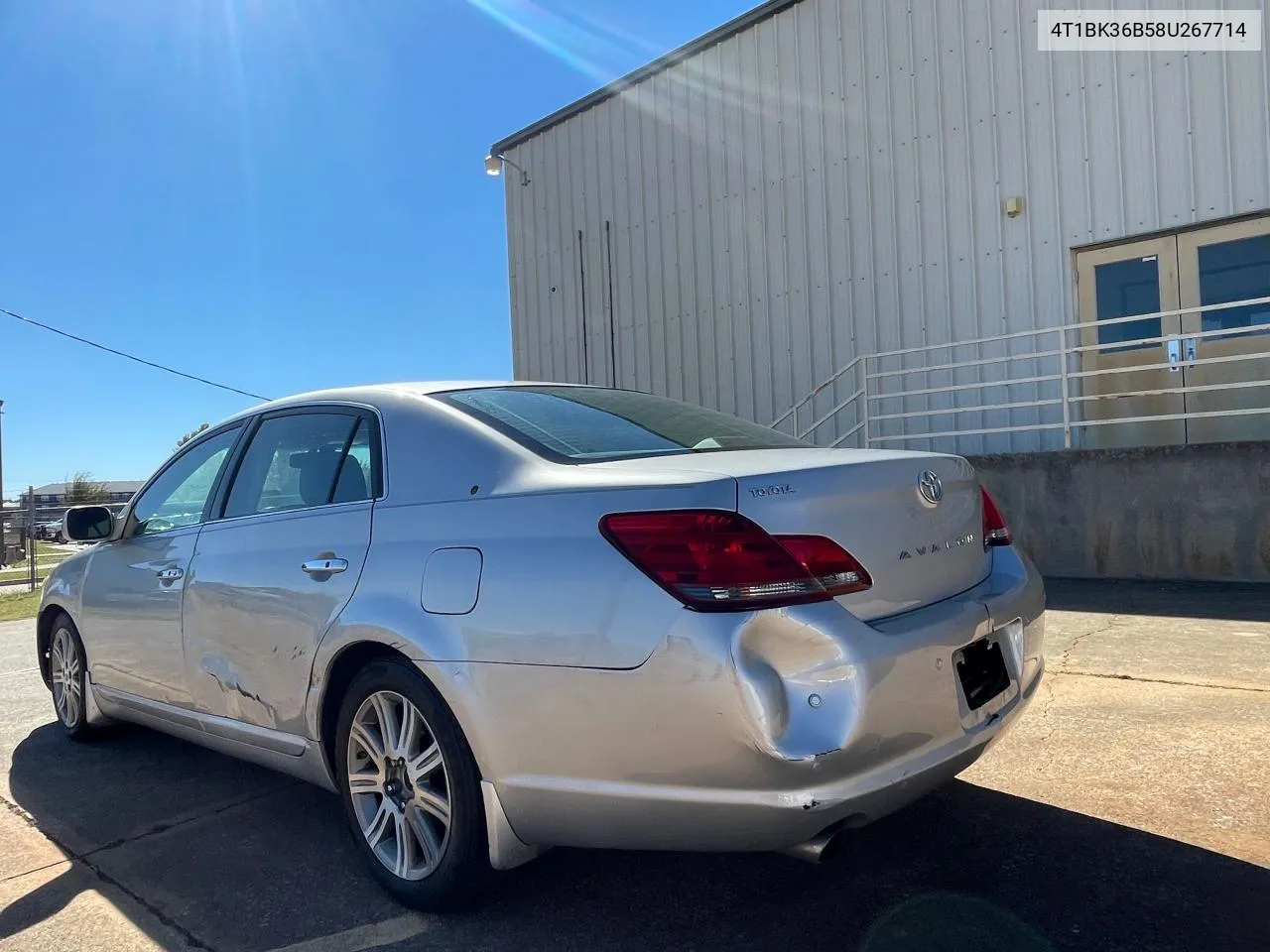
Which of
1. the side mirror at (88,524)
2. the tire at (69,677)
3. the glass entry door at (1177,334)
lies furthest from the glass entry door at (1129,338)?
the tire at (69,677)

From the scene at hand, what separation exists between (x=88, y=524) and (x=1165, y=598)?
6882 mm

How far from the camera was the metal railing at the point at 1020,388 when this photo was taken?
8484 millimetres

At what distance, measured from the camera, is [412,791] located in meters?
2.65

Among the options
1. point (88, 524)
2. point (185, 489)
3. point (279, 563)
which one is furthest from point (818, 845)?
point (88, 524)

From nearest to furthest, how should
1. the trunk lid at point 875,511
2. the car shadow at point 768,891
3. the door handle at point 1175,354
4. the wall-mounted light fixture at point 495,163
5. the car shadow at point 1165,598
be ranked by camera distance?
the trunk lid at point 875,511 < the car shadow at point 768,891 < the car shadow at point 1165,598 < the door handle at point 1175,354 < the wall-mounted light fixture at point 495,163

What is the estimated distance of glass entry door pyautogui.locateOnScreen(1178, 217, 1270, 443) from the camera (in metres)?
8.51

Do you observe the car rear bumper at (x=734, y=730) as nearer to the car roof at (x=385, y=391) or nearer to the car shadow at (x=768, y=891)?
the car shadow at (x=768, y=891)

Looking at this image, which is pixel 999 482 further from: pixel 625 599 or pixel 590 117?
pixel 590 117

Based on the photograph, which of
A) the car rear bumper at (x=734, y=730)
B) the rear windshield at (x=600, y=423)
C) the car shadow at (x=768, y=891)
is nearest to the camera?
the car rear bumper at (x=734, y=730)

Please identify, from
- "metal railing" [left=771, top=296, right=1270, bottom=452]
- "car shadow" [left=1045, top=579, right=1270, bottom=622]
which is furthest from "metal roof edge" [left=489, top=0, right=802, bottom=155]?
"car shadow" [left=1045, top=579, right=1270, bottom=622]

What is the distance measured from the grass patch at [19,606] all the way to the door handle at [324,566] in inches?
339

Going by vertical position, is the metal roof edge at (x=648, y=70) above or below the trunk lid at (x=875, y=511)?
above

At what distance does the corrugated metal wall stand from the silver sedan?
7701 mm

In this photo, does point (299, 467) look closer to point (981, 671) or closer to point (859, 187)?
point (981, 671)
